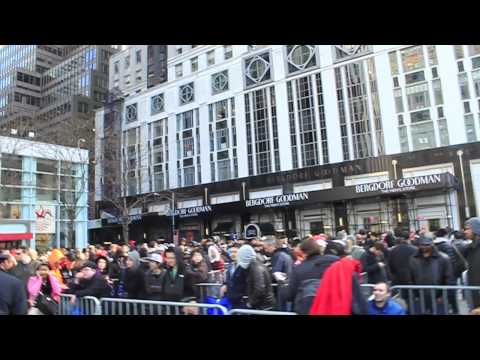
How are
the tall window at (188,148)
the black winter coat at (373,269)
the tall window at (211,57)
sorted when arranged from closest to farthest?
1. the black winter coat at (373,269)
2. the tall window at (188,148)
3. the tall window at (211,57)

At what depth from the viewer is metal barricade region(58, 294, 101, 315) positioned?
6316 mm

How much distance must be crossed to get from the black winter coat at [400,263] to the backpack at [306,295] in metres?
3.45

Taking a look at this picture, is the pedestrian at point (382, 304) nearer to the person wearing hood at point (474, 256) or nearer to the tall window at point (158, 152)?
the person wearing hood at point (474, 256)

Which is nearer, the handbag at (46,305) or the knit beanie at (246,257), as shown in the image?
the knit beanie at (246,257)

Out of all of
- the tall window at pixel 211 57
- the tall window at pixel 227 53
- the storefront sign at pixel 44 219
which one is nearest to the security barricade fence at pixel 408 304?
the storefront sign at pixel 44 219

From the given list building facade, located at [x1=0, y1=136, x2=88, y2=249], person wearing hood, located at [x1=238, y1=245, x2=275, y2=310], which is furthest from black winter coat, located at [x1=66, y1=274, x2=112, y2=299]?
building facade, located at [x1=0, y1=136, x2=88, y2=249]

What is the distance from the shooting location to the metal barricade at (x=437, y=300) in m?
5.40

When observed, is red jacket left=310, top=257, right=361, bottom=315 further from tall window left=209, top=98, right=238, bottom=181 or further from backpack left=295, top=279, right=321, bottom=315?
tall window left=209, top=98, right=238, bottom=181

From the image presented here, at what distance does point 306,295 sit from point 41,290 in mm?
4936
